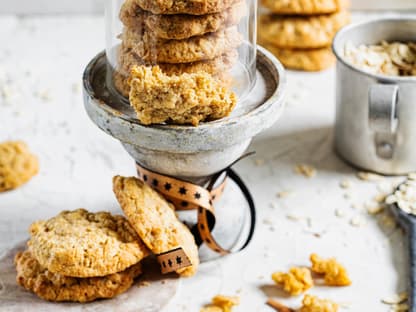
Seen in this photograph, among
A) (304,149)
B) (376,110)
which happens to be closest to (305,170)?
(304,149)

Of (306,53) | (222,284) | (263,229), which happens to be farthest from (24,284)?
(306,53)

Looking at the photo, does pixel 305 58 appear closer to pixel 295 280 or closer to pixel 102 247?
pixel 295 280

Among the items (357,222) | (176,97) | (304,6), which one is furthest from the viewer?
(304,6)

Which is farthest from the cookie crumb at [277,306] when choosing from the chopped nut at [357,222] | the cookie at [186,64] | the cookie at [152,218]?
the cookie at [186,64]

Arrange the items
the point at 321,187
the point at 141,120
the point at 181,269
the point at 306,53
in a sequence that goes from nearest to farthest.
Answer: the point at 141,120, the point at 181,269, the point at 321,187, the point at 306,53

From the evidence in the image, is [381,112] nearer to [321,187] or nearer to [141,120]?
[321,187]

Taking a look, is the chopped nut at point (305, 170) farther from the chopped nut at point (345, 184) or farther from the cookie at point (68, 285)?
the cookie at point (68, 285)
